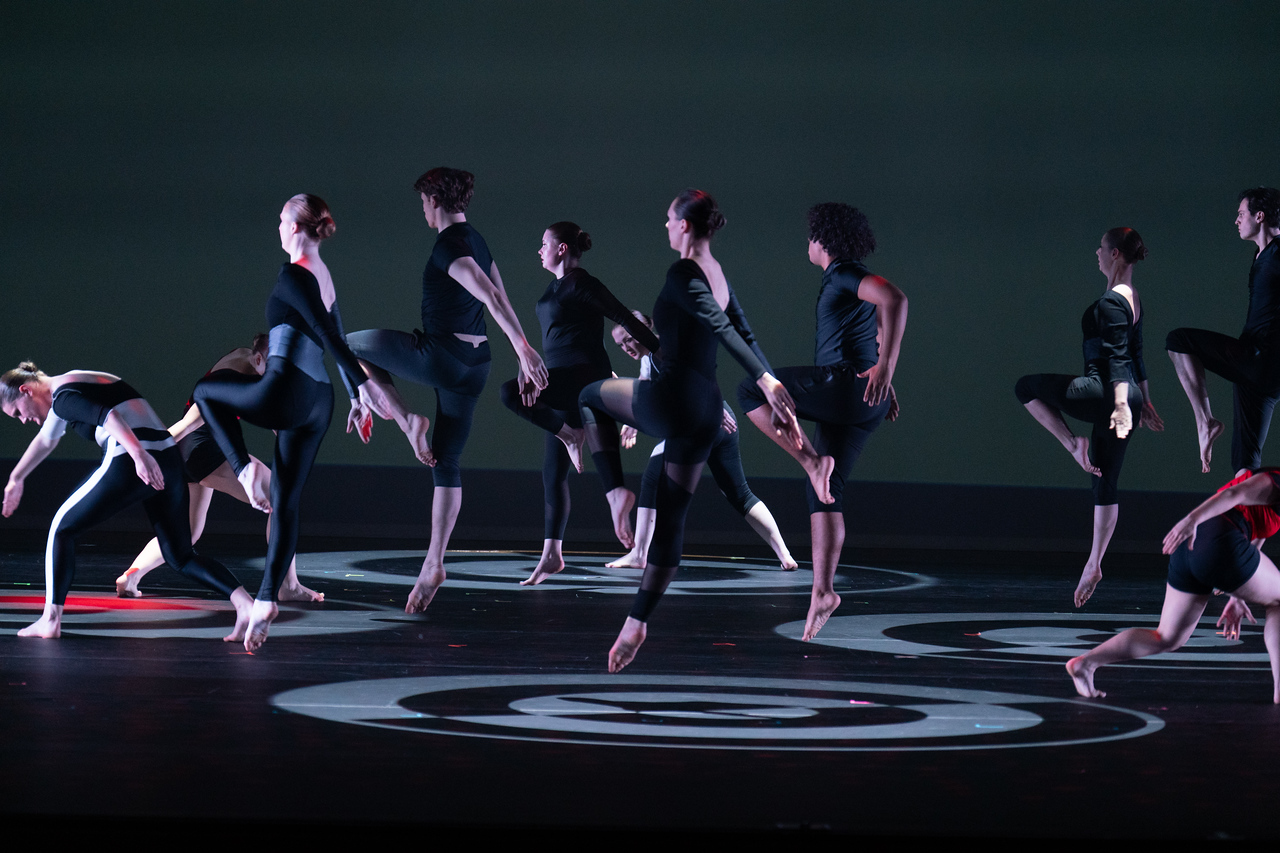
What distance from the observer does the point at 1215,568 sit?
406 cm

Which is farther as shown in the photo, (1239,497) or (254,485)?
(254,485)

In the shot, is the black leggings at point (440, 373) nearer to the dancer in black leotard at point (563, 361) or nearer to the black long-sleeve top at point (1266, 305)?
the dancer in black leotard at point (563, 361)

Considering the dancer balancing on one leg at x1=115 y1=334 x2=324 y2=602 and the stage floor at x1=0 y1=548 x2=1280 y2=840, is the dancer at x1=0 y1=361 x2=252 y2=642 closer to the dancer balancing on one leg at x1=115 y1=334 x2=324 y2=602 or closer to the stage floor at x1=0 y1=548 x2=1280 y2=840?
the stage floor at x1=0 y1=548 x2=1280 y2=840

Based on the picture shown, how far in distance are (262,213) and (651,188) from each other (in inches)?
113

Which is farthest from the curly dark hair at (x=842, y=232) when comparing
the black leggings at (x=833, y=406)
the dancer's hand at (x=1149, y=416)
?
the dancer's hand at (x=1149, y=416)

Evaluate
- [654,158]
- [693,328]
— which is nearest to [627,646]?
[693,328]

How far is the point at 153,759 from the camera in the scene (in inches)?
125

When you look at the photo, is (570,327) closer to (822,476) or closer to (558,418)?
(558,418)

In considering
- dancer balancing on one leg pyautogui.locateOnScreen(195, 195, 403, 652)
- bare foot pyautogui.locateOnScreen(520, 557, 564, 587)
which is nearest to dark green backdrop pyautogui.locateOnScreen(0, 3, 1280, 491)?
bare foot pyautogui.locateOnScreen(520, 557, 564, 587)

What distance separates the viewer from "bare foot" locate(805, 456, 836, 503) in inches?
205

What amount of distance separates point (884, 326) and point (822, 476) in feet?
1.95

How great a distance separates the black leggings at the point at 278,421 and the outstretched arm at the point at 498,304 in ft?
3.02

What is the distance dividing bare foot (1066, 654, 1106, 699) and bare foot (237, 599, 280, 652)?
8.01 ft

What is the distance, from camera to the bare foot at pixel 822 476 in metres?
5.22
